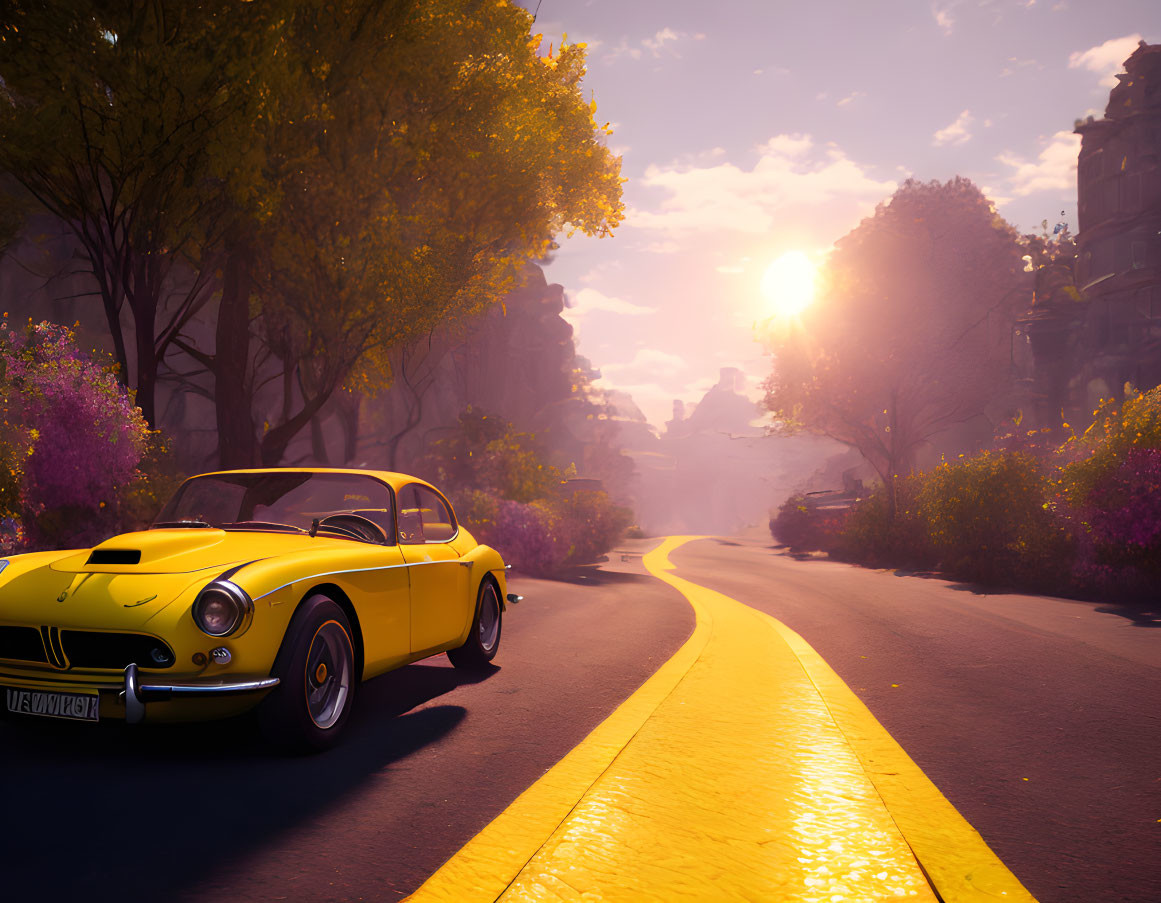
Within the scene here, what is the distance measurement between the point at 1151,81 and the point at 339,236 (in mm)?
36627

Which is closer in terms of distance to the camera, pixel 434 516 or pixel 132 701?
pixel 132 701

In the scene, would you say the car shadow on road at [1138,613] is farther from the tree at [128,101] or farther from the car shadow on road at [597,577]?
the tree at [128,101]

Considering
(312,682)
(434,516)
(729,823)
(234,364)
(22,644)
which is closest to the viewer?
(729,823)

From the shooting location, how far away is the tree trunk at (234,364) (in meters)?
13.3

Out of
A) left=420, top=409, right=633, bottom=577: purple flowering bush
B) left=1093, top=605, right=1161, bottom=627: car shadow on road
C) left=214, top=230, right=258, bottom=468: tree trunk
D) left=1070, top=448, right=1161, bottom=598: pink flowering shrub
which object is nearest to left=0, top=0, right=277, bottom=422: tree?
left=214, top=230, right=258, bottom=468: tree trunk

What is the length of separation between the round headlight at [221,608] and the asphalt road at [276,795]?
61cm

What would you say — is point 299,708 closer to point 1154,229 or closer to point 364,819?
point 364,819

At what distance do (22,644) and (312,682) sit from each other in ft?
4.12

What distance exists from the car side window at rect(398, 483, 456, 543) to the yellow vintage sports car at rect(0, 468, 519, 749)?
0.52 ft

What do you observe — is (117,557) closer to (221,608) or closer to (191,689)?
(221,608)

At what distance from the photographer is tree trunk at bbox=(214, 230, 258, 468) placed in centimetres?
1334

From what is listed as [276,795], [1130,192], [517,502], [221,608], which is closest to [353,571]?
[221,608]

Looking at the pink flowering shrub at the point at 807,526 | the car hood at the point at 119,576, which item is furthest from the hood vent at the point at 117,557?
the pink flowering shrub at the point at 807,526

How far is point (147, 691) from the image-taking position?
3443 mm
